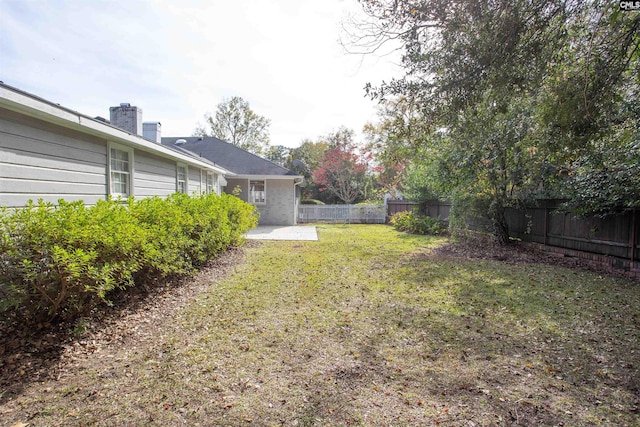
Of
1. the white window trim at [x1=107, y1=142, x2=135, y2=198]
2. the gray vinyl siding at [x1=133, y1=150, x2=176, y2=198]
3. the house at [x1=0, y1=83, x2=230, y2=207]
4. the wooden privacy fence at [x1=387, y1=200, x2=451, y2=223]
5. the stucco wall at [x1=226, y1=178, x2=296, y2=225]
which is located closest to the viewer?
the house at [x1=0, y1=83, x2=230, y2=207]

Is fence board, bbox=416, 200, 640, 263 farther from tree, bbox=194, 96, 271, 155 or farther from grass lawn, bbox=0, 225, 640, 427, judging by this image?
tree, bbox=194, 96, 271, 155

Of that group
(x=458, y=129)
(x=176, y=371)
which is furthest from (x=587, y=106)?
(x=176, y=371)

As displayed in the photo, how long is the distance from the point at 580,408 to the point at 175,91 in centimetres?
1684

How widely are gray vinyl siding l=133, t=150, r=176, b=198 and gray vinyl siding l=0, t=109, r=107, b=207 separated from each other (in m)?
1.19

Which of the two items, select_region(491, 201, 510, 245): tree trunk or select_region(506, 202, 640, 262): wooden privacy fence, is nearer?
select_region(506, 202, 640, 262): wooden privacy fence

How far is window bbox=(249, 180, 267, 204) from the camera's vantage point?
54.3ft

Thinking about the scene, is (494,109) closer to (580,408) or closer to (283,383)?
(580,408)

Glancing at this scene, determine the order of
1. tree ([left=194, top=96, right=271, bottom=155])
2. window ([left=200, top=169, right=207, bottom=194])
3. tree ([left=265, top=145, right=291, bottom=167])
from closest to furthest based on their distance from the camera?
window ([left=200, top=169, right=207, bottom=194])
tree ([left=194, top=96, right=271, bottom=155])
tree ([left=265, top=145, right=291, bottom=167])

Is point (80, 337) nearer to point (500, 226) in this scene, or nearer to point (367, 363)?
point (367, 363)

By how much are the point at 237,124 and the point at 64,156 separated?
99.0ft

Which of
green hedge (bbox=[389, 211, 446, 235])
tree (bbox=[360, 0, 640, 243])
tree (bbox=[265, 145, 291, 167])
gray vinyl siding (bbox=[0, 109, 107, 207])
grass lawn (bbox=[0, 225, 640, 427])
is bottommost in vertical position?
grass lawn (bbox=[0, 225, 640, 427])

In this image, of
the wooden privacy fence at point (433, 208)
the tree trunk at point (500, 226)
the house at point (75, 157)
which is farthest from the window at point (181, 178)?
the wooden privacy fence at point (433, 208)

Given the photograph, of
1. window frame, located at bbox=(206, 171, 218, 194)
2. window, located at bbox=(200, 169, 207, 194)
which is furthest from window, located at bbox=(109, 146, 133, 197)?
window frame, located at bbox=(206, 171, 218, 194)

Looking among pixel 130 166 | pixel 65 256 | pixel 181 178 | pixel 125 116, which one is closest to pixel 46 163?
pixel 130 166
